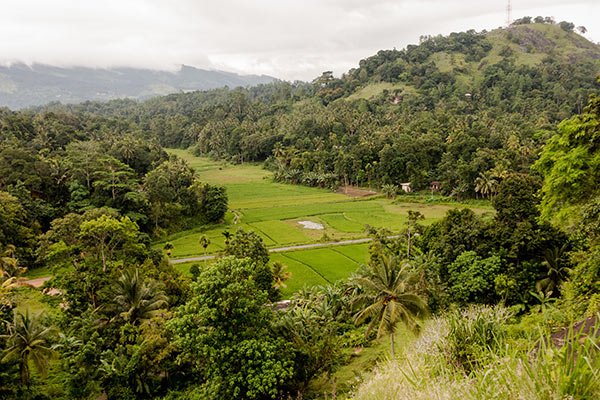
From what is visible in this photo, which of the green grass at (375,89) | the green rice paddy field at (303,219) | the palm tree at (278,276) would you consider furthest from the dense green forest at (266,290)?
the green grass at (375,89)

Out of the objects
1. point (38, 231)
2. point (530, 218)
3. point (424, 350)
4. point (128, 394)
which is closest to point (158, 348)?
point (128, 394)

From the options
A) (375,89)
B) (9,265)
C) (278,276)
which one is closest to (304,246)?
(278,276)

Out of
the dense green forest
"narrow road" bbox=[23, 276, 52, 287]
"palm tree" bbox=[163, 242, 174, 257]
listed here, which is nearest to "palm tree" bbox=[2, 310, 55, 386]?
the dense green forest

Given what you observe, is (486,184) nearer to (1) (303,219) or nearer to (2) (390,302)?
(1) (303,219)

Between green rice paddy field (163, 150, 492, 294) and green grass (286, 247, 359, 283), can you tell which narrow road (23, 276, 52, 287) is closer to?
green rice paddy field (163, 150, 492, 294)

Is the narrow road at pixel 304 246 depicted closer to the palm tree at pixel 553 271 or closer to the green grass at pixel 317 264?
the green grass at pixel 317 264

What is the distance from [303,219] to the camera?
174 ft

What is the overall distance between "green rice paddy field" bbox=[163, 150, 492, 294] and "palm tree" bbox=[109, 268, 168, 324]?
1182 centimetres

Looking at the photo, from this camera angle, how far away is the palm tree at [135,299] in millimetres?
20672

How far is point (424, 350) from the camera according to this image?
25.3 ft

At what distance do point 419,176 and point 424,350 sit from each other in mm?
61898

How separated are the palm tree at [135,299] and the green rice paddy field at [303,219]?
11823 mm

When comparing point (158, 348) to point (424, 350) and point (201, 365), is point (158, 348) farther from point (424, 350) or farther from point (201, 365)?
point (424, 350)

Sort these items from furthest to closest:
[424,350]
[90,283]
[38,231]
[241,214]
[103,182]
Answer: [241,214] → [103,182] → [38,231] → [90,283] → [424,350]
